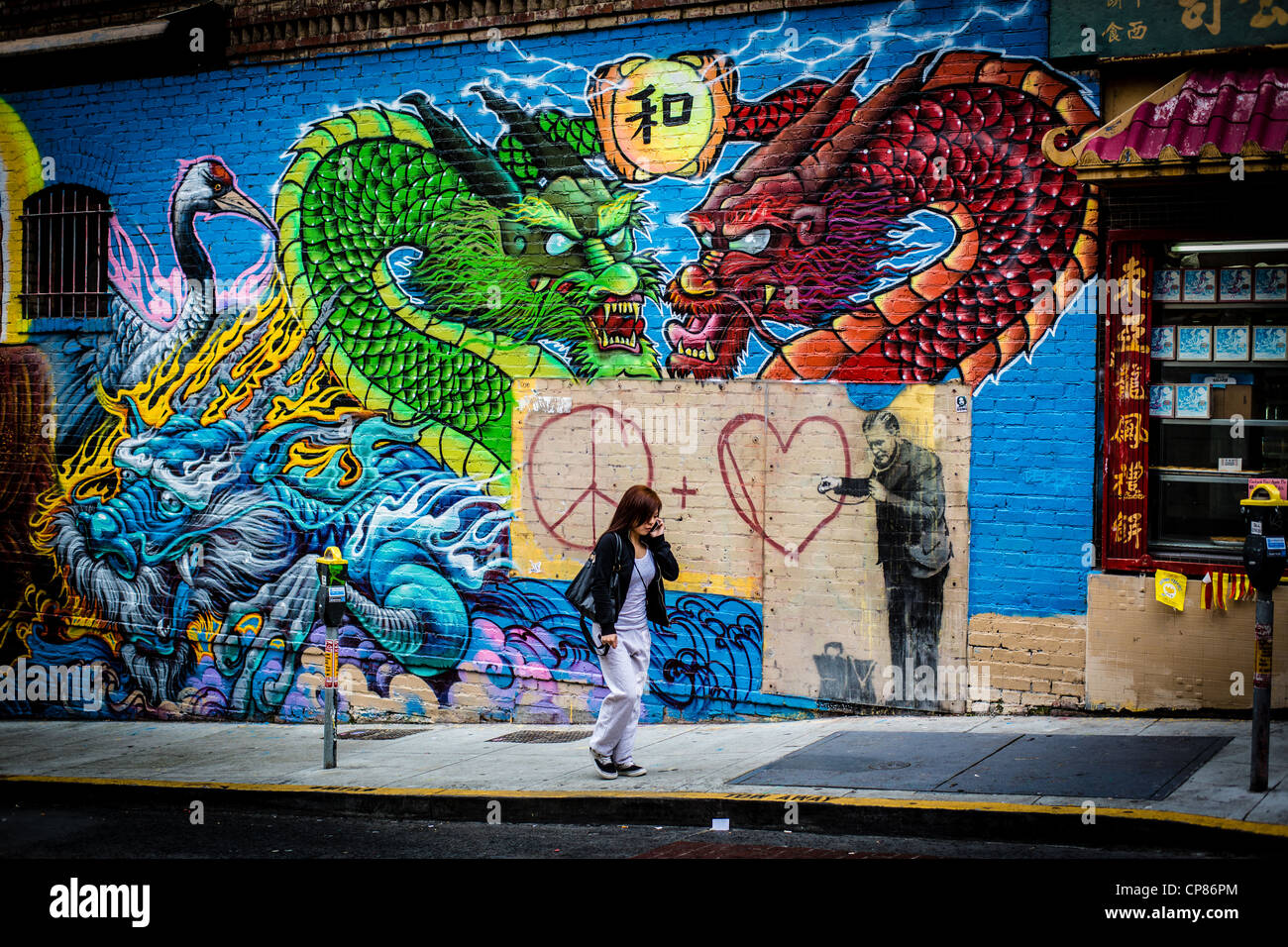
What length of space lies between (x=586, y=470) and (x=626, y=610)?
8.34ft

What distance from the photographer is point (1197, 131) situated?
7.87 meters

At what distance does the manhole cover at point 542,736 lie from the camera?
9.56 meters

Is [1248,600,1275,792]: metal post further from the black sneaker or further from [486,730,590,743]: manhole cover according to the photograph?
[486,730,590,743]: manhole cover

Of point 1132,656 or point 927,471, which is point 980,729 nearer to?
point 1132,656

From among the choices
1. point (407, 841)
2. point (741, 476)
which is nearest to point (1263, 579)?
point (741, 476)

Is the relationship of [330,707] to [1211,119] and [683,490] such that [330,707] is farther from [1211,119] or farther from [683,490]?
[1211,119]

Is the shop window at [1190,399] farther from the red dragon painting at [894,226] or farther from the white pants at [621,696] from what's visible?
the white pants at [621,696]

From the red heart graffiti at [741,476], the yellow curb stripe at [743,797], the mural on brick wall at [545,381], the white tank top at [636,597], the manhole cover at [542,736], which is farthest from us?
the manhole cover at [542,736]

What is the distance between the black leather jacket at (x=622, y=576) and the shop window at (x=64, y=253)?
6.96 m

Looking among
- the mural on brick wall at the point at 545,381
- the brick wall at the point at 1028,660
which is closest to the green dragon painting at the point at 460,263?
the mural on brick wall at the point at 545,381

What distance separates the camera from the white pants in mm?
7688

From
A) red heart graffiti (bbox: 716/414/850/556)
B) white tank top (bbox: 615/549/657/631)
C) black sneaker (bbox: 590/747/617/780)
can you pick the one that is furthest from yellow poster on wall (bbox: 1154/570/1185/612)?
black sneaker (bbox: 590/747/617/780)
